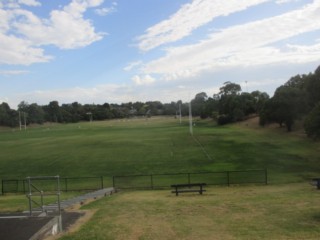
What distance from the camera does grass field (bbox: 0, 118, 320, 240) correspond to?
13711 mm

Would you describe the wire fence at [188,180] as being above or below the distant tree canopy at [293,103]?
below

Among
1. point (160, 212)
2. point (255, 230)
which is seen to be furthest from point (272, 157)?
point (255, 230)

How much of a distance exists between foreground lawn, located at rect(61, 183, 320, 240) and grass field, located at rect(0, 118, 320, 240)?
3 cm

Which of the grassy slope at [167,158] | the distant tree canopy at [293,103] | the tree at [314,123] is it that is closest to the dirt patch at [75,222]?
the grassy slope at [167,158]

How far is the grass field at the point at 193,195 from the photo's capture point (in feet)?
45.0

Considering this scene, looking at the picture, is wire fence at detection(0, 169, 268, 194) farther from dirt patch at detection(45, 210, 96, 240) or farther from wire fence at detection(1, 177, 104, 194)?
dirt patch at detection(45, 210, 96, 240)

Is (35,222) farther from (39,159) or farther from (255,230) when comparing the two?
(39,159)

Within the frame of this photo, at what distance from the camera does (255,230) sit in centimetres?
1329

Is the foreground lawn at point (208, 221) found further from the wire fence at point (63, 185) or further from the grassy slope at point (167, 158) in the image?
the grassy slope at point (167, 158)

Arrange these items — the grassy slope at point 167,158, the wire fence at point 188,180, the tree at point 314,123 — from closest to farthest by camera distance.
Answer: the wire fence at point 188,180
the grassy slope at point 167,158
the tree at point 314,123

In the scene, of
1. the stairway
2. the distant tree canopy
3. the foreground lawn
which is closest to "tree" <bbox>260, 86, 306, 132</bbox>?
the distant tree canopy

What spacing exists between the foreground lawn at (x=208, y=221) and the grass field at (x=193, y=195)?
3 centimetres

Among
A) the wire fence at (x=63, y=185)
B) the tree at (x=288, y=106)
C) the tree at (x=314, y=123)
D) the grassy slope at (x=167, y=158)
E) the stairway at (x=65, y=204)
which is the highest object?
the tree at (x=288, y=106)

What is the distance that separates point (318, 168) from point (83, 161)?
27410mm
